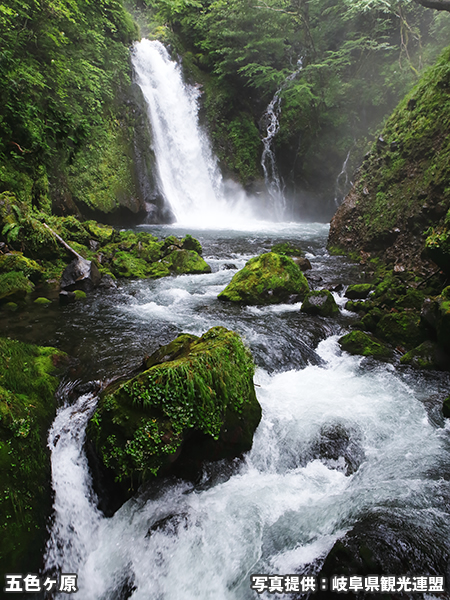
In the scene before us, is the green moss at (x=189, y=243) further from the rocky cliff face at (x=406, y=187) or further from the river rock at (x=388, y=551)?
the river rock at (x=388, y=551)

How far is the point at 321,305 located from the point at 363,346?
1.74m

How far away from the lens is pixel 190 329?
7.18 meters

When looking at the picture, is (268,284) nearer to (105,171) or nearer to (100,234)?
(100,234)

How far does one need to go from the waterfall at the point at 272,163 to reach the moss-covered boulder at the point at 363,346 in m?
19.8

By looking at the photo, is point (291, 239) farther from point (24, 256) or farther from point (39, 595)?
point (39, 595)

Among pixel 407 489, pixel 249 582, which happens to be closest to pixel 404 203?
pixel 407 489

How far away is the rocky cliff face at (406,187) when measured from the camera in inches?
390

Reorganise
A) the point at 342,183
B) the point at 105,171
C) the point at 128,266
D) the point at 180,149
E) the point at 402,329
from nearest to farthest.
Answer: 1. the point at 402,329
2. the point at 128,266
3. the point at 105,171
4. the point at 180,149
5. the point at 342,183

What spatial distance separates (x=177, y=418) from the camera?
3.55 meters

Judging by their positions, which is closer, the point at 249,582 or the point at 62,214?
the point at 249,582

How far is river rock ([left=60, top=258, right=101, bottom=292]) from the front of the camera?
9109 millimetres

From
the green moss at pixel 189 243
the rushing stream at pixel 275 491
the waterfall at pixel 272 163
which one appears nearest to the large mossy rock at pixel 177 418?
the rushing stream at pixel 275 491


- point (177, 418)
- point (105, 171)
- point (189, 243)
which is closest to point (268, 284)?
point (189, 243)

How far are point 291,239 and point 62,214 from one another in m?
11.1
